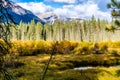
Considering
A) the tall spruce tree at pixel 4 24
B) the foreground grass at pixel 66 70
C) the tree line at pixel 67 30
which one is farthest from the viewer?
the tree line at pixel 67 30

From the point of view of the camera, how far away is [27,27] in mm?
196375

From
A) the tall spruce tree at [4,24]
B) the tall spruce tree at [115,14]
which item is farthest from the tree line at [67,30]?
the tall spruce tree at [4,24]

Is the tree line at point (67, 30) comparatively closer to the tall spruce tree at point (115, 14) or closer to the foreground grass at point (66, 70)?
the foreground grass at point (66, 70)

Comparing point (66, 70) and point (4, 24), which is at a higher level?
point (4, 24)

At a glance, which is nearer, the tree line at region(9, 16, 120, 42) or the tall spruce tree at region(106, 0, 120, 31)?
the tall spruce tree at region(106, 0, 120, 31)

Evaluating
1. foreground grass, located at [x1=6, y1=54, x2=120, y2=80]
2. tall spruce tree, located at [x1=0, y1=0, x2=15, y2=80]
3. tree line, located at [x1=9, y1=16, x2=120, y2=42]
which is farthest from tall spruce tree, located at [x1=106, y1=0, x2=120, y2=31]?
tree line, located at [x1=9, y1=16, x2=120, y2=42]

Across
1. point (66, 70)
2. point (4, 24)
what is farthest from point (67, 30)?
point (4, 24)

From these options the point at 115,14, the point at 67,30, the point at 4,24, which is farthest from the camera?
the point at 67,30

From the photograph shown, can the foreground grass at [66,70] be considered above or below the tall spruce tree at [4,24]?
below

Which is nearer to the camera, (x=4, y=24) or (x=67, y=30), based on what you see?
(x=4, y=24)

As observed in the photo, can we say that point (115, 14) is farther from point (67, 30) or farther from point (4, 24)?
point (67, 30)

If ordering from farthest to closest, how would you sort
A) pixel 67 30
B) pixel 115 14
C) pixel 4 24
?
pixel 67 30 < pixel 115 14 < pixel 4 24

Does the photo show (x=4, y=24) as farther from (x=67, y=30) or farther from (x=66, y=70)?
(x=67, y=30)

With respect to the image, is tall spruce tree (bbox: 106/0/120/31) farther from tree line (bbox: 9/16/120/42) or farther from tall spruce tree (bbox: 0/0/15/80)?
tree line (bbox: 9/16/120/42)
